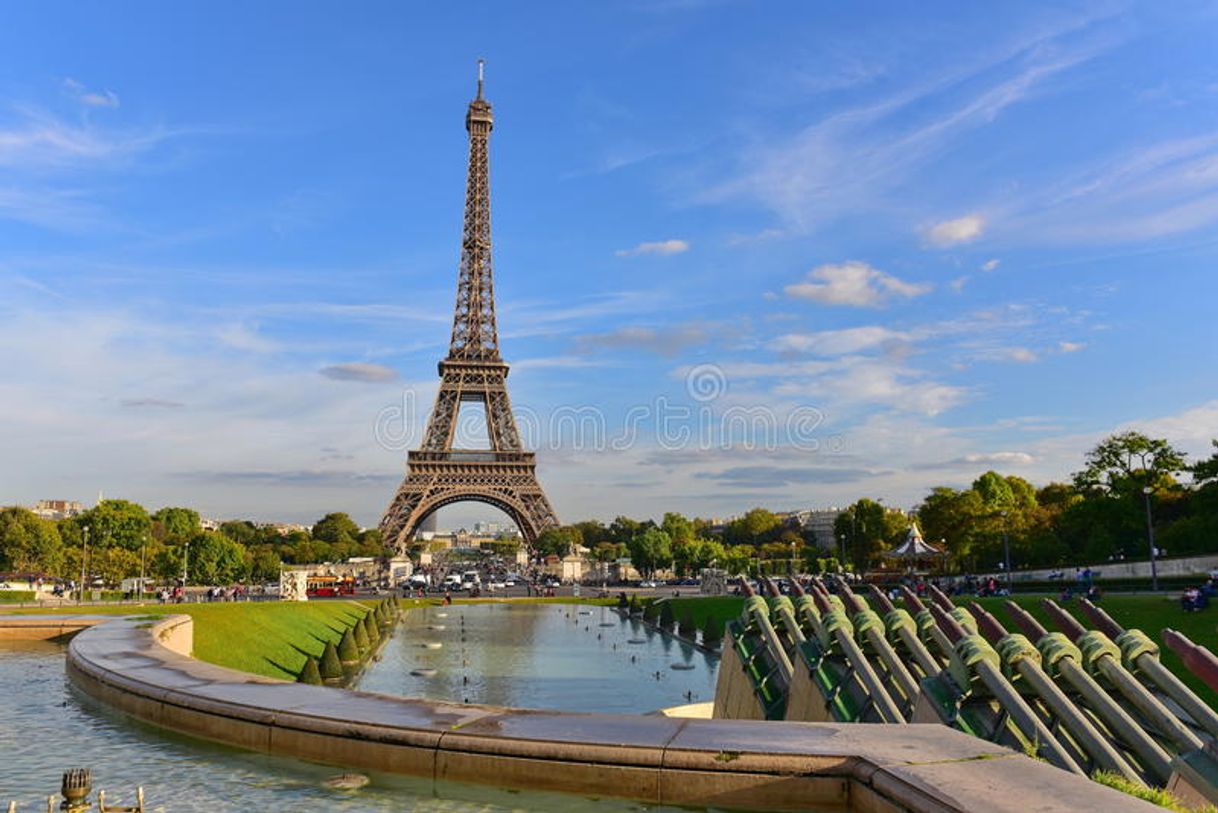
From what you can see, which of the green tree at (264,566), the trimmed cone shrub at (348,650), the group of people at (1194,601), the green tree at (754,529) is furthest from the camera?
the green tree at (754,529)

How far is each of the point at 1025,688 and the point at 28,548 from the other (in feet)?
320

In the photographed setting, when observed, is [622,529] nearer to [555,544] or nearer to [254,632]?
[555,544]

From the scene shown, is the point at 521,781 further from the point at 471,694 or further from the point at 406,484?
the point at 406,484

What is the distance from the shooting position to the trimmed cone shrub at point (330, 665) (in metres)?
30.9

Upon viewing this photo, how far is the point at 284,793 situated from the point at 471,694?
75.1 ft

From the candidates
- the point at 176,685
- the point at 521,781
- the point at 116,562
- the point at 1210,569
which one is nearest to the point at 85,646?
the point at 176,685

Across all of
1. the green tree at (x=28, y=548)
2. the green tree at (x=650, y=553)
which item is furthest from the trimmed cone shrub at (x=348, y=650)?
the green tree at (x=650, y=553)

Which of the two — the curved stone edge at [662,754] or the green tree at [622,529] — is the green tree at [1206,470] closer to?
the curved stone edge at [662,754]

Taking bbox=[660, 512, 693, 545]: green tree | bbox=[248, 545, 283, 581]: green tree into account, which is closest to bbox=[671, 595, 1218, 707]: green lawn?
bbox=[248, 545, 283, 581]: green tree

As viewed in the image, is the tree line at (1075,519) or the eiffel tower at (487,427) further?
the eiffel tower at (487,427)

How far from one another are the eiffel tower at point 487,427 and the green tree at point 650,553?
15.3 metres

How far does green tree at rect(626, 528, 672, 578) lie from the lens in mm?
112812

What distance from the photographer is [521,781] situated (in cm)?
718

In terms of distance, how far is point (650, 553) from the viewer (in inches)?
4439
